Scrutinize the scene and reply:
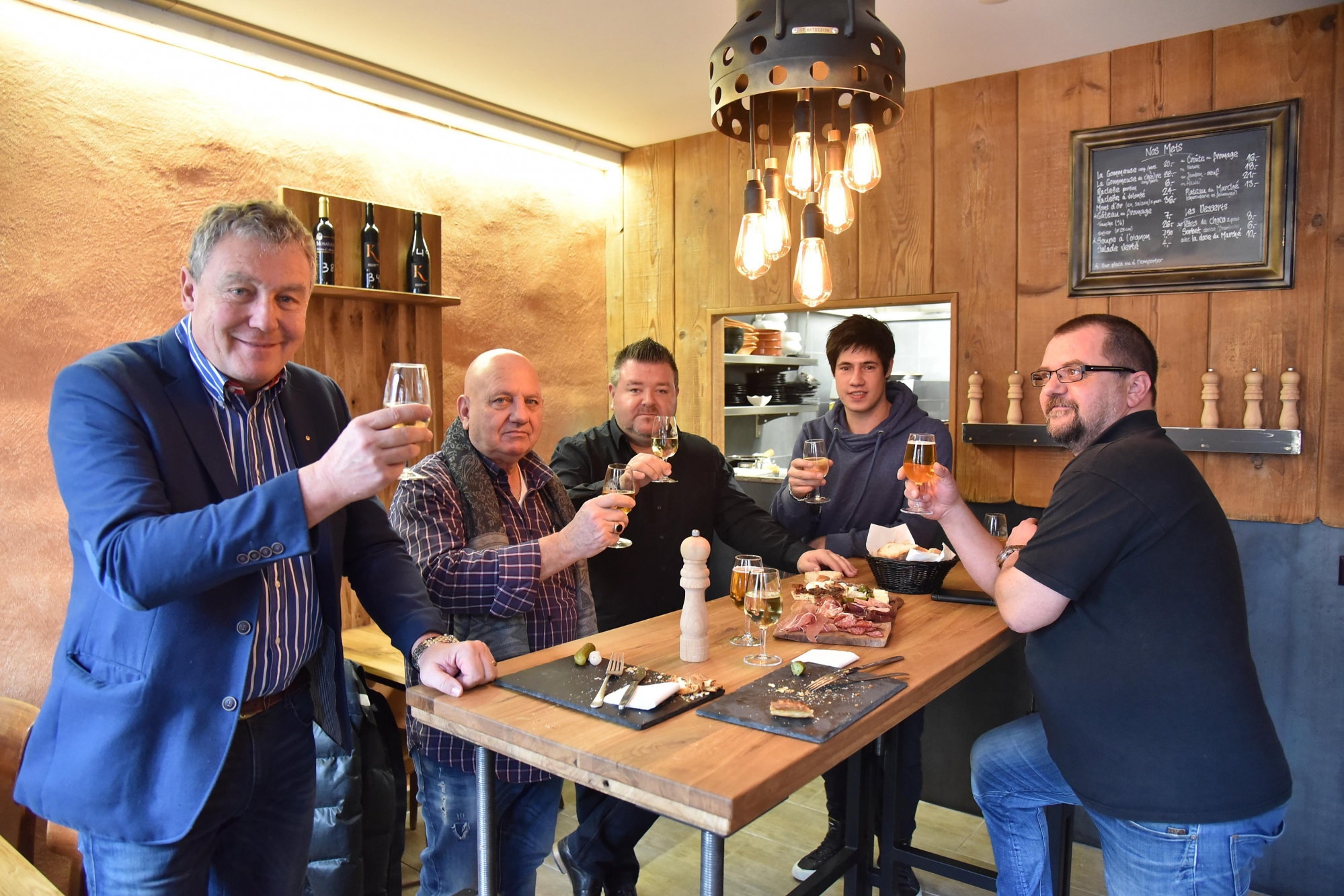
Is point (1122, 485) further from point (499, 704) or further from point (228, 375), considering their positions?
point (228, 375)

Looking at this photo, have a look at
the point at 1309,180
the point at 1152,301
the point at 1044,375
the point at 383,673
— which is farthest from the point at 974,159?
the point at 383,673

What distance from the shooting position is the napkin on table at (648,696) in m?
1.55


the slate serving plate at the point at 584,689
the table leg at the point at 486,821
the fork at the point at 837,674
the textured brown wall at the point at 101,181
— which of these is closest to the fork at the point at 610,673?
the slate serving plate at the point at 584,689

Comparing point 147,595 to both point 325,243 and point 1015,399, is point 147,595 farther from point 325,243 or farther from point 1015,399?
point 1015,399

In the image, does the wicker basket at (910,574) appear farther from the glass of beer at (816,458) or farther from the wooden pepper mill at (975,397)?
the wooden pepper mill at (975,397)

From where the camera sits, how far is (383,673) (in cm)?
290

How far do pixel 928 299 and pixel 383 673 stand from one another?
2.65 meters

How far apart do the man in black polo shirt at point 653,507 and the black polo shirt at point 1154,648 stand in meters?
0.89

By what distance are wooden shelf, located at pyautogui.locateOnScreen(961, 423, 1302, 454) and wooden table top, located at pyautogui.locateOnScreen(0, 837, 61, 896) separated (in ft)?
8.98

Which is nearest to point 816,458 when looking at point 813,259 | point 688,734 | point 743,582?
point 813,259

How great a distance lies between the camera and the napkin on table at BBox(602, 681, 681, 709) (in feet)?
5.10

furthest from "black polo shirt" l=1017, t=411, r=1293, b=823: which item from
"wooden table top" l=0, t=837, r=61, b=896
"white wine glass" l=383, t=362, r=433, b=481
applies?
"wooden table top" l=0, t=837, r=61, b=896

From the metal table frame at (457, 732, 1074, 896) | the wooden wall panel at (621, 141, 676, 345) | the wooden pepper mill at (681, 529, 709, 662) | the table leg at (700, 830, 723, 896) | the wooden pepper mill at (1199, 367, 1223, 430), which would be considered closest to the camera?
the table leg at (700, 830, 723, 896)

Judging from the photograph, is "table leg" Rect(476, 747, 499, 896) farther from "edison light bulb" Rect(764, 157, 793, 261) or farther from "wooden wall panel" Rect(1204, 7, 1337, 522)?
"wooden wall panel" Rect(1204, 7, 1337, 522)
